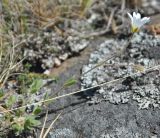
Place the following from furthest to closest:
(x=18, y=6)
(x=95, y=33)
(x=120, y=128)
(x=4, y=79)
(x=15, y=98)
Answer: (x=95, y=33) → (x=18, y=6) → (x=4, y=79) → (x=15, y=98) → (x=120, y=128)

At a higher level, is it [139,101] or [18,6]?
[18,6]

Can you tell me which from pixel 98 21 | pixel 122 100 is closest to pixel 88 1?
pixel 98 21

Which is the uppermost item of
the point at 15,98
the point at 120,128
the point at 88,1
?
the point at 88,1

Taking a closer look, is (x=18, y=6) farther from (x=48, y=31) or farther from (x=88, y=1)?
(x=88, y=1)

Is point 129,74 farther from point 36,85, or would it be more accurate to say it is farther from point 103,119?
point 36,85

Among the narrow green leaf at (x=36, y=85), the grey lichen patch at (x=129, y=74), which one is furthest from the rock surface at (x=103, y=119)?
the narrow green leaf at (x=36, y=85)

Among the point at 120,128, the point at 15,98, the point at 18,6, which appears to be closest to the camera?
the point at 120,128

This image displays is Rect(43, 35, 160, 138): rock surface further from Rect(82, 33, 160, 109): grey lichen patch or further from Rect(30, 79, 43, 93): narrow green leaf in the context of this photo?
Rect(30, 79, 43, 93): narrow green leaf

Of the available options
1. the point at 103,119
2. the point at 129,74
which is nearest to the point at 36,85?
the point at 103,119

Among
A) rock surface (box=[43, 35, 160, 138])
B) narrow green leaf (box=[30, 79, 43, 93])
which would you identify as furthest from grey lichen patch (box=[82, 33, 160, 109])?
narrow green leaf (box=[30, 79, 43, 93])
